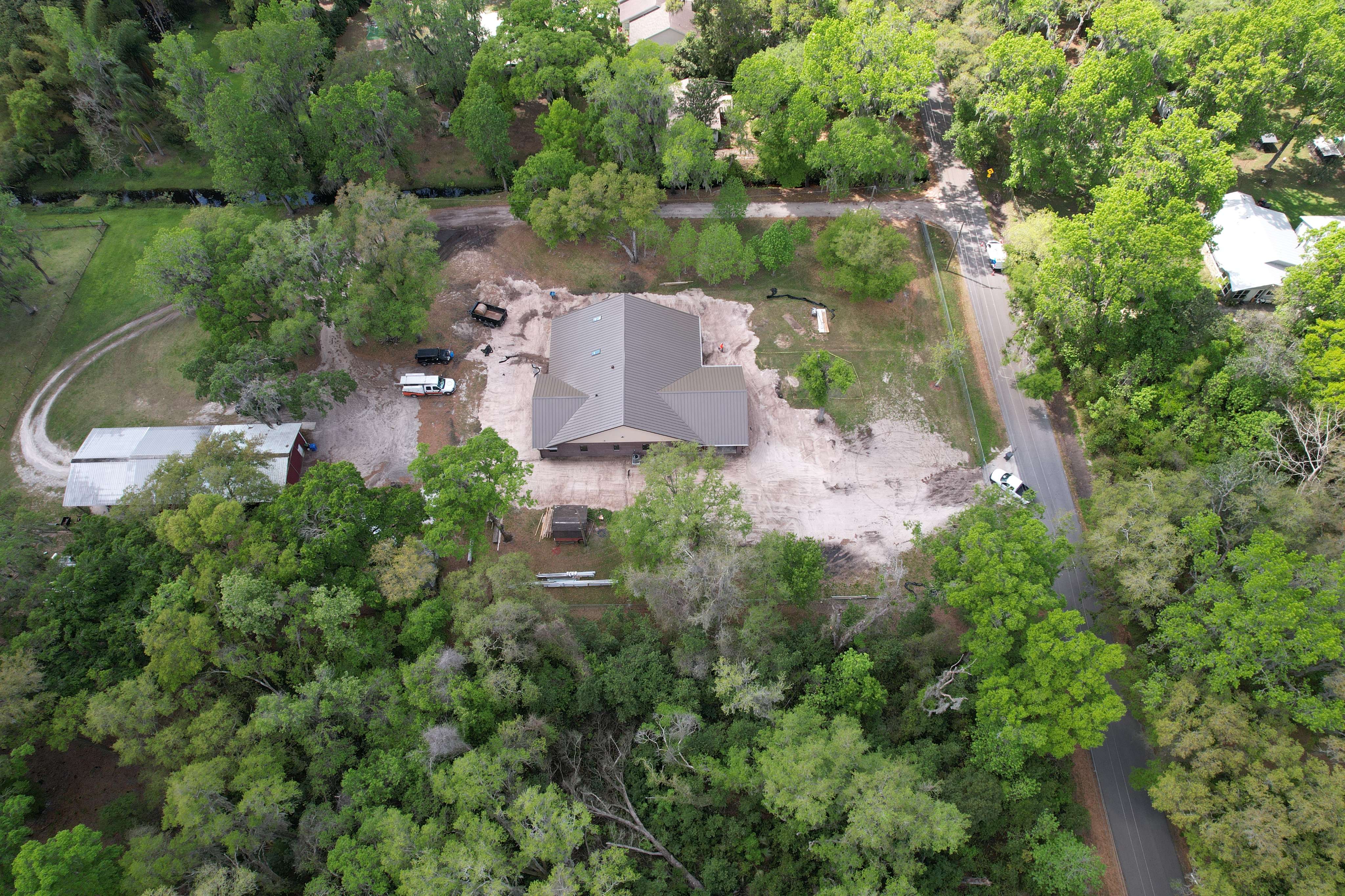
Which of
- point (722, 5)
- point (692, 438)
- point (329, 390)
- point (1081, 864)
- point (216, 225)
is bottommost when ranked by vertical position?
point (1081, 864)

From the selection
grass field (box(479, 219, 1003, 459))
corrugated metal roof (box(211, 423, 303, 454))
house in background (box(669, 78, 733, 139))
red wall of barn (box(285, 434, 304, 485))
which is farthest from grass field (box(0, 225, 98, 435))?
house in background (box(669, 78, 733, 139))

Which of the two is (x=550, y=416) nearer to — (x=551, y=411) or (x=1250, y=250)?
(x=551, y=411)

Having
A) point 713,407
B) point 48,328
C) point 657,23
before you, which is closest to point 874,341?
point 713,407

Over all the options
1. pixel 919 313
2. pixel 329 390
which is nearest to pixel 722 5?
pixel 919 313

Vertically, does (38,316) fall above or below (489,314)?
above

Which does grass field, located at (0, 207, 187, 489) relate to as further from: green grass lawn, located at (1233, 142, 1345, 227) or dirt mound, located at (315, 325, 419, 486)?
green grass lawn, located at (1233, 142, 1345, 227)

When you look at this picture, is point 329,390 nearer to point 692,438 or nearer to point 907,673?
point 692,438
